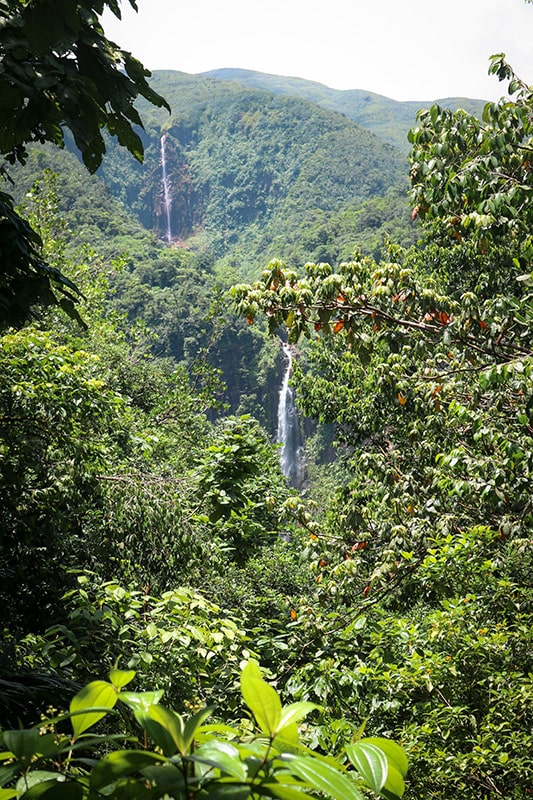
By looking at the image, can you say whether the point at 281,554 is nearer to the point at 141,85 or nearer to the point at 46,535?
the point at 46,535

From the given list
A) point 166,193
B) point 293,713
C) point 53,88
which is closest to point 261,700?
point 293,713

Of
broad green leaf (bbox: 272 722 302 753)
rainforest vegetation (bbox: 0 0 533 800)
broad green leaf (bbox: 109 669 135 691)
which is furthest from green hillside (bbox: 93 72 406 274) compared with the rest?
broad green leaf (bbox: 272 722 302 753)

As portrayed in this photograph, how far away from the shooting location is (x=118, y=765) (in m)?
0.45

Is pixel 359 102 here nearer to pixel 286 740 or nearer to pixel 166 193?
pixel 166 193

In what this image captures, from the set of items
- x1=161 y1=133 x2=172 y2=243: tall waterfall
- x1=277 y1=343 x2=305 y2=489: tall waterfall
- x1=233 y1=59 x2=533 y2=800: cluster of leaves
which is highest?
x1=161 y1=133 x2=172 y2=243: tall waterfall

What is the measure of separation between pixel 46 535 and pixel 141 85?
318 centimetres

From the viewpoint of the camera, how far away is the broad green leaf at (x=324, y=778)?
1.45ft

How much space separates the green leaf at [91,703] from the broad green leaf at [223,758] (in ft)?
0.32

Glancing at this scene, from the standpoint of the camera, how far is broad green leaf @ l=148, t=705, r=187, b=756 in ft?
1.54

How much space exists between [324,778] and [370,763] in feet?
0.28

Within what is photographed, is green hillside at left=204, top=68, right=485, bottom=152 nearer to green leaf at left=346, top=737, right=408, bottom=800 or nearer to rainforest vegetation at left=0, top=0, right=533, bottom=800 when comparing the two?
rainforest vegetation at left=0, top=0, right=533, bottom=800

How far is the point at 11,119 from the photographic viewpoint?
5.69ft

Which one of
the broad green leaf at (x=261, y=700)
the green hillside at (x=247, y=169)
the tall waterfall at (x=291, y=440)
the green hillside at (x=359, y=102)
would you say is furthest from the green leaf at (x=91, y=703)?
the green hillside at (x=359, y=102)

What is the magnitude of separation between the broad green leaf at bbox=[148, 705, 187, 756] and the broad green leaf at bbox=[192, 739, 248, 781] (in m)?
0.02
